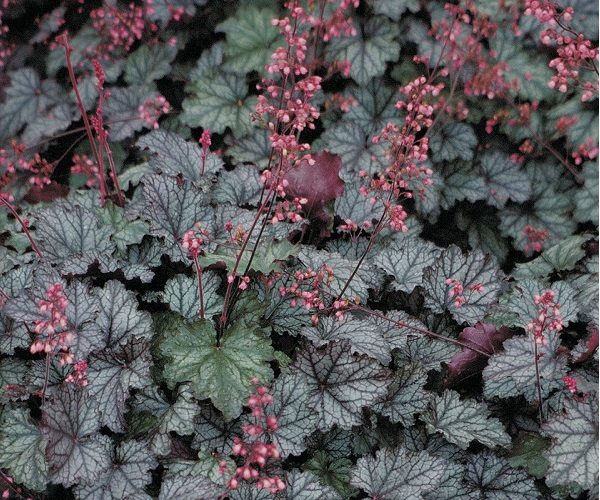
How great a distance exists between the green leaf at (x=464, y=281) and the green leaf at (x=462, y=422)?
31 centimetres

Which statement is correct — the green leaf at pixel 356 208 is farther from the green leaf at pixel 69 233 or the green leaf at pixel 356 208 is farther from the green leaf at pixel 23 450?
the green leaf at pixel 23 450

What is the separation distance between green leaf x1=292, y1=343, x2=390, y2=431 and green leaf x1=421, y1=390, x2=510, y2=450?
0.22 meters

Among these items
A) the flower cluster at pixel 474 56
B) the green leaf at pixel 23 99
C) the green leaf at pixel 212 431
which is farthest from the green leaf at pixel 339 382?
the green leaf at pixel 23 99

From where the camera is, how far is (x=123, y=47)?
144 inches

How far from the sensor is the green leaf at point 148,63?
349cm

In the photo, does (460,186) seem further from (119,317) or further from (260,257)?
(119,317)

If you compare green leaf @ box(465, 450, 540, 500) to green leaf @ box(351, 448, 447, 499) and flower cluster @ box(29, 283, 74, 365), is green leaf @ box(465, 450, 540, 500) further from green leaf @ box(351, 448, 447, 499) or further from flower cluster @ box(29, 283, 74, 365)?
flower cluster @ box(29, 283, 74, 365)

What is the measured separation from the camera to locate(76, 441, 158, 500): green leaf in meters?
1.86

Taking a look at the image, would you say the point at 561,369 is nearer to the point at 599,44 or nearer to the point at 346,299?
the point at 346,299

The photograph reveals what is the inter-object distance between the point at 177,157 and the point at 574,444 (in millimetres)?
1698

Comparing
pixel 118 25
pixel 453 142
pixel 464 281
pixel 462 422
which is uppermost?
pixel 118 25

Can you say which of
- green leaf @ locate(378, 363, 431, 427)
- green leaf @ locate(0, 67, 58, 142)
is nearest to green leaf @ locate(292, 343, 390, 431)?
green leaf @ locate(378, 363, 431, 427)

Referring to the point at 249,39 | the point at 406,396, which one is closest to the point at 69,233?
the point at 406,396

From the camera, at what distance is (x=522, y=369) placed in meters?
2.04
